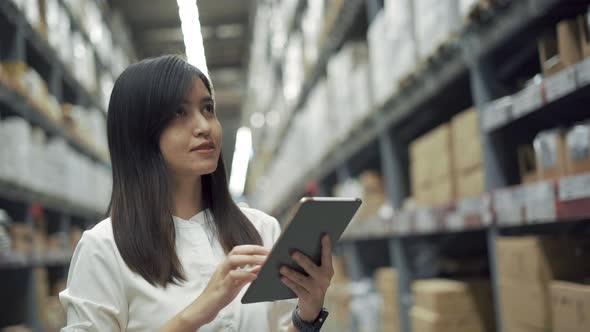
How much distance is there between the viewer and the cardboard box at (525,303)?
2156 mm

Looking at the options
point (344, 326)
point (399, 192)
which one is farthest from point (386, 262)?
point (399, 192)

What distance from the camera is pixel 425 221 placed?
3.25 metres

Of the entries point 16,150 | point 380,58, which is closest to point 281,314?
point 380,58

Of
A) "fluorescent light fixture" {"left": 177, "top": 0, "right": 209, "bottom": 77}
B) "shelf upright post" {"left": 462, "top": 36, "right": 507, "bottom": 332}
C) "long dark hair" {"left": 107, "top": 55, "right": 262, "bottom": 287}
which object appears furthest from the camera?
"fluorescent light fixture" {"left": 177, "top": 0, "right": 209, "bottom": 77}

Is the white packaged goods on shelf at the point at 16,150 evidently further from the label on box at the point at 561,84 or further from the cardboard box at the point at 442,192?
the label on box at the point at 561,84

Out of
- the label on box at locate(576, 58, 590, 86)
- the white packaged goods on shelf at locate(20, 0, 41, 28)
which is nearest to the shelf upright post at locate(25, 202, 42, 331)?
the white packaged goods on shelf at locate(20, 0, 41, 28)

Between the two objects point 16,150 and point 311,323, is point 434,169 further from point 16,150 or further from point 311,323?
point 16,150

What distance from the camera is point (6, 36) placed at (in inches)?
164

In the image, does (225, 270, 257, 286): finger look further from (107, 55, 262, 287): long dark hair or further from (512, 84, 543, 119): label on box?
(512, 84, 543, 119): label on box

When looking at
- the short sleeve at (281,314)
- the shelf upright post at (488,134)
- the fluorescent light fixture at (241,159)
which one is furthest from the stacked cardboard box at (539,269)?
the fluorescent light fixture at (241,159)

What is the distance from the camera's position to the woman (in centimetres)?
141

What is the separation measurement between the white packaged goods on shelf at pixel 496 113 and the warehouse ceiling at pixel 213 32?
9083mm

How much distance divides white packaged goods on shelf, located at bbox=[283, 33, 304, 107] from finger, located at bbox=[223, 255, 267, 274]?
578 cm

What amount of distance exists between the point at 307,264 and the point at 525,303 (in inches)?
49.3
